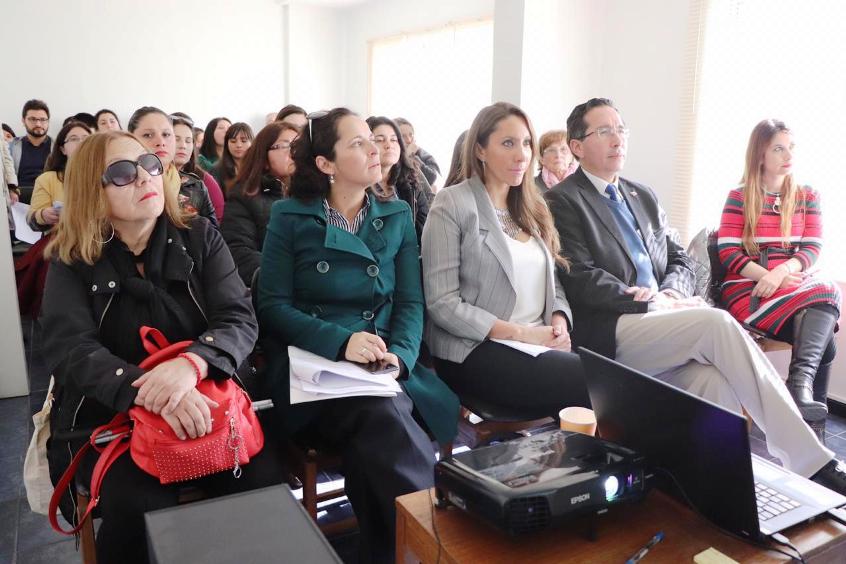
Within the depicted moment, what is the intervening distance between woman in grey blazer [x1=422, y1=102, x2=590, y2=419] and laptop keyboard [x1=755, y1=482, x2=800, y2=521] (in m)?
0.72

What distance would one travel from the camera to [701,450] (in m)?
1.05

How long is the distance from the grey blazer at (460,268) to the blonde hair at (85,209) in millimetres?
971

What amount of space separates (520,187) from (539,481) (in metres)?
1.45

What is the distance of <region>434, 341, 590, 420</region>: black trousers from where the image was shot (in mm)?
1921

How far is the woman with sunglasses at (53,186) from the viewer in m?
3.43

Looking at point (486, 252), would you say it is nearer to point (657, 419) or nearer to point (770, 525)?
point (657, 419)

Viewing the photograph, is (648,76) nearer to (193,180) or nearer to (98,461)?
(193,180)

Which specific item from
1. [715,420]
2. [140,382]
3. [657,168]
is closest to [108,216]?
[140,382]

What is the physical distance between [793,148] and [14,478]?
12.0ft

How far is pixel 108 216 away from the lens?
1.74m

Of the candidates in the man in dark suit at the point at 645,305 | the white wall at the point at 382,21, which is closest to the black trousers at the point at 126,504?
the man in dark suit at the point at 645,305

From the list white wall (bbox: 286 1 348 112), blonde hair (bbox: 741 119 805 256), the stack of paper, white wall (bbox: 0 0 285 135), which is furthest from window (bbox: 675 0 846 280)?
white wall (bbox: 0 0 285 135)

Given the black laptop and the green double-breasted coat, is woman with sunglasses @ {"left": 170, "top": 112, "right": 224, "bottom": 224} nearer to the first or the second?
the green double-breasted coat

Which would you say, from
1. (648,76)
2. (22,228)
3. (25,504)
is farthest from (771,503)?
(22,228)
